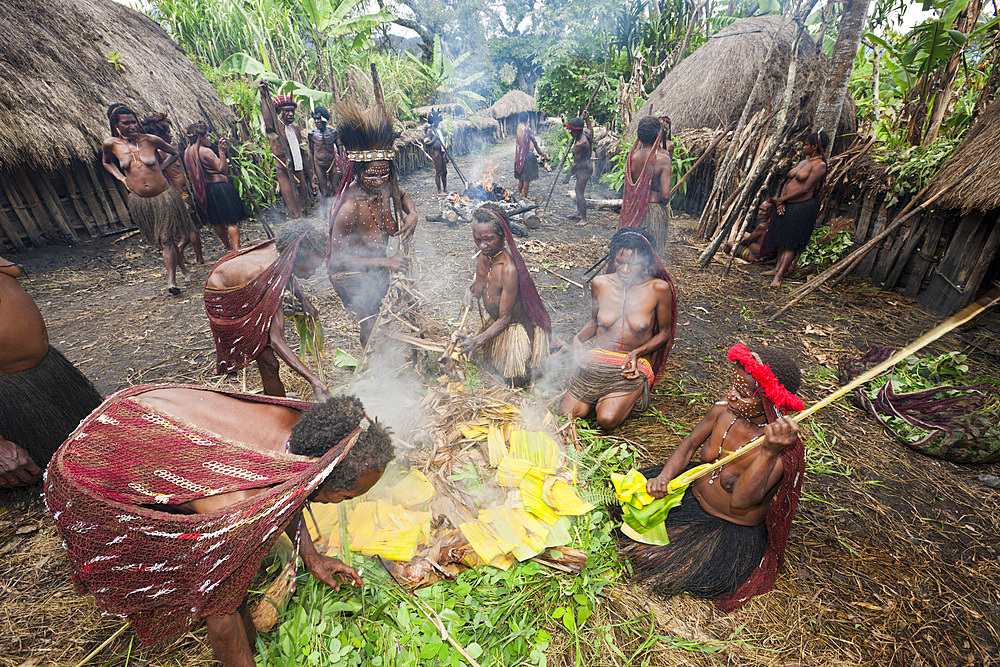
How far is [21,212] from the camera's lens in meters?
7.73

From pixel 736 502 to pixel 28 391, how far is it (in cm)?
462

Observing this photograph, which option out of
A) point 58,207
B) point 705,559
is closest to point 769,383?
point 705,559

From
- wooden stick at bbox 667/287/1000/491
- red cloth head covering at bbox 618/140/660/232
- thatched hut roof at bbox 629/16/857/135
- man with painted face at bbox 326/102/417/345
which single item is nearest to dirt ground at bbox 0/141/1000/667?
man with painted face at bbox 326/102/417/345

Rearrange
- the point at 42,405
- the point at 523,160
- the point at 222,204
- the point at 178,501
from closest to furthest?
the point at 178,501 → the point at 42,405 → the point at 222,204 → the point at 523,160

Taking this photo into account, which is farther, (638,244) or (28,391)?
(638,244)

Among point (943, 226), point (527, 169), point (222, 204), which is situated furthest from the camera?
point (527, 169)

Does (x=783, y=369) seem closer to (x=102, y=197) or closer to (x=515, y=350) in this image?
(x=515, y=350)

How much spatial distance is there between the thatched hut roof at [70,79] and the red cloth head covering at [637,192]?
982cm

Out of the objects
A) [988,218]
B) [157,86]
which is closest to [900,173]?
[988,218]

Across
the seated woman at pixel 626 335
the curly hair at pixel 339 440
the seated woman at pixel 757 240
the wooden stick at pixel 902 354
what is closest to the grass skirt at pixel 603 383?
the seated woman at pixel 626 335

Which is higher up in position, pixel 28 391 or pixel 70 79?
pixel 70 79

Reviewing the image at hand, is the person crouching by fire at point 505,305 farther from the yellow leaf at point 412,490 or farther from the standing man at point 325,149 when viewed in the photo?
the standing man at point 325,149

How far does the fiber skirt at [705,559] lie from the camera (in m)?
2.42

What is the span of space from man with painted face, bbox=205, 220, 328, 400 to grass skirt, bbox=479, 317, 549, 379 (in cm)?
164
